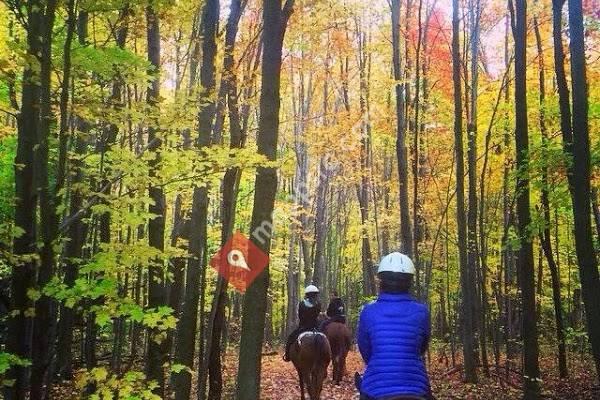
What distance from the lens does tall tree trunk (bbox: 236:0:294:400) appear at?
6766 mm

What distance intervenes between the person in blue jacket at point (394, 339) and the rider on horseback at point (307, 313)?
8112mm

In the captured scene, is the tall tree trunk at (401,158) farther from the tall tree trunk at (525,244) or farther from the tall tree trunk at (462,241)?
the tall tree trunk at (525,244)

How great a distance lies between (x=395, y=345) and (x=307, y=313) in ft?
27.8

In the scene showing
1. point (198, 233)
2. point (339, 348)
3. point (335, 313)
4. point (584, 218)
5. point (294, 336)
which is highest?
point (584, 218)

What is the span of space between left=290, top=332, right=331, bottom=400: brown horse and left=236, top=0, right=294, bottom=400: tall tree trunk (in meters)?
5.43

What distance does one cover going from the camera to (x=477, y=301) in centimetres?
1580

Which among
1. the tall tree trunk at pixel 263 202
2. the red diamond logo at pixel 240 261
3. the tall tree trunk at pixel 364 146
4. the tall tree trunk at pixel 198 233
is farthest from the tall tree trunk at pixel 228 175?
the tall tree trunk at pixel 364 146

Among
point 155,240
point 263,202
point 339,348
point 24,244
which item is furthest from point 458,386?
point 24,244

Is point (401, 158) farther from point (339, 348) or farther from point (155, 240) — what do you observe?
point (155, 240)

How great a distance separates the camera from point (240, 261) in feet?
44.4

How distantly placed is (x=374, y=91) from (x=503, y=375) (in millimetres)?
12533

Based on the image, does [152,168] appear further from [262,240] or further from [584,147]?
[584,147]

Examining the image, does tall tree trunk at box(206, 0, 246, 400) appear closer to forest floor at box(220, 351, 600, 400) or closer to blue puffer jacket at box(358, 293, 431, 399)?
forest floor at box(220, 351, 600, 400)

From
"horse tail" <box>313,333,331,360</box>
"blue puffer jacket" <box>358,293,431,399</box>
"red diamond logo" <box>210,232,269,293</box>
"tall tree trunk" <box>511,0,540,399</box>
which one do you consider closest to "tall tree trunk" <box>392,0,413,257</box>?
"horse tail" <box>313,333,331,360</box>
